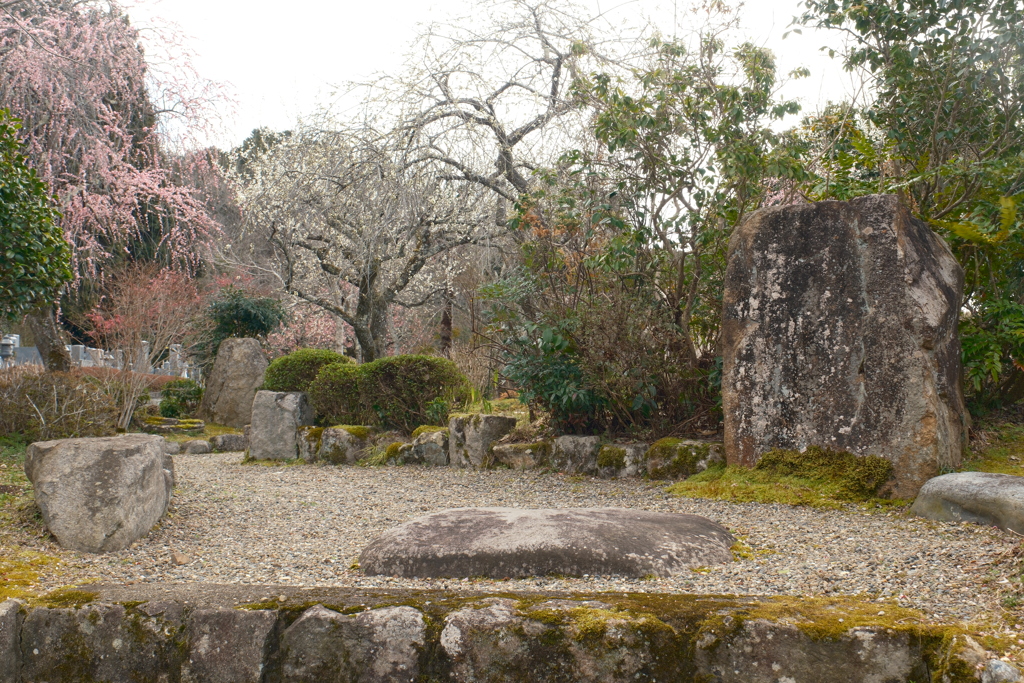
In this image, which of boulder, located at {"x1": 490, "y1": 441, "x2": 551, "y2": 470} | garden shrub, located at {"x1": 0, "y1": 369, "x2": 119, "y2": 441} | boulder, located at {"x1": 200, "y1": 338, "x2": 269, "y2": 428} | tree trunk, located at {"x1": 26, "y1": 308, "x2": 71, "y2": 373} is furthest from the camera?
boulder, located at {"x1": 200, "y1": 338, "x2": 269, "y2": 428}

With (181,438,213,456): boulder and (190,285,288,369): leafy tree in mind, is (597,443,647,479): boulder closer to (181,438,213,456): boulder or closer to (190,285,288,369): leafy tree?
(181,438,213,456): boulder

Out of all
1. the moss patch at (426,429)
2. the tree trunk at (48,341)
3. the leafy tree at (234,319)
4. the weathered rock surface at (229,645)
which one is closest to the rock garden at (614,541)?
the weathered rock surface at (229,645)

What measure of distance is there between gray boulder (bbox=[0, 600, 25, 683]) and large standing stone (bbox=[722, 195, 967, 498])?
4287mm

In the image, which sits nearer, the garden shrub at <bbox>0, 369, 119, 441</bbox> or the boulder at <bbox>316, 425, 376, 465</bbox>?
the garden shrub at <bbox>0, 369, 119, 441</bbox>

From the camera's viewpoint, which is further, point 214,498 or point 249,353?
point 249,353

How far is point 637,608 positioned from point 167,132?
33.2ft

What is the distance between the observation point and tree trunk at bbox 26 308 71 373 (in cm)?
936

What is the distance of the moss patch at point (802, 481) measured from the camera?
15.6 feet

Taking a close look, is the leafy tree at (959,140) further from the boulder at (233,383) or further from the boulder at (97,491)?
the boulder at (233,383)

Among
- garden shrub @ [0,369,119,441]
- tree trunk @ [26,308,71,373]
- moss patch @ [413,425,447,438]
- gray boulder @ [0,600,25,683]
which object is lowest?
gray boulder @ [0,600,25,683]

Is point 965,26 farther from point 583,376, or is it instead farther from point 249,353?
point 249,353

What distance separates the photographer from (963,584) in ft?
9.64

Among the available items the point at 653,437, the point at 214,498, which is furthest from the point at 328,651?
the point at 653,437

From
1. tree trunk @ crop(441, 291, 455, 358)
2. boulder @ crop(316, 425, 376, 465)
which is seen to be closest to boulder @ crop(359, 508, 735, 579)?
boulder @ crop(316, 425, 376, 465)
